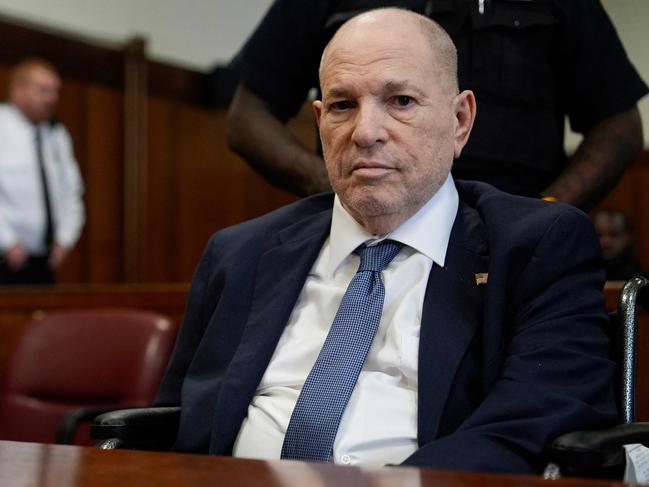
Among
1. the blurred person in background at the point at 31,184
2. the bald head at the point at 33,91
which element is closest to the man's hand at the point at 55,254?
the blurred person in background at the point at 31,184

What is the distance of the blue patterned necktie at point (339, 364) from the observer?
5.84ft

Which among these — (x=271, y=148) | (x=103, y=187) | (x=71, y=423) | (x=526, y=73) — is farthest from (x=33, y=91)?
(x=526, y=73)

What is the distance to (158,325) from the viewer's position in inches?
130

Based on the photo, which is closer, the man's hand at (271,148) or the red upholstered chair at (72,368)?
the man's hand at (271,148)

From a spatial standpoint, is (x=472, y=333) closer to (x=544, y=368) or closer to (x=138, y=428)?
(x=544, y=368)

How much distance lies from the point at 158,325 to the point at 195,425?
1.37 m

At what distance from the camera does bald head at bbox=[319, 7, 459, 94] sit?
1960 millimetres

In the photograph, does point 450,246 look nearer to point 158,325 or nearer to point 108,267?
point 158,325

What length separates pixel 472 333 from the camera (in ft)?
5.97

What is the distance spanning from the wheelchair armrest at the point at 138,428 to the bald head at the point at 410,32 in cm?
80

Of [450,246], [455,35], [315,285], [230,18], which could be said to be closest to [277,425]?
[315,285]

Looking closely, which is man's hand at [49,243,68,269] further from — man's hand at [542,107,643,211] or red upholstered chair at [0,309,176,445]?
man's hand at [542,107,643,211]

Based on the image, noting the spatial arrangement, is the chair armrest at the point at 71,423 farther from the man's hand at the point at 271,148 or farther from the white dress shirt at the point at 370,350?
the white dress shirt at the point at 370,350

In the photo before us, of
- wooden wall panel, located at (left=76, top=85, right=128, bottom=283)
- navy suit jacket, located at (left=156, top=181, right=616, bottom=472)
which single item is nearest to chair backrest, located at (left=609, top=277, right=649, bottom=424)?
navy suit jacket, located at (left=156, top=181, right=616, bottom=472)
